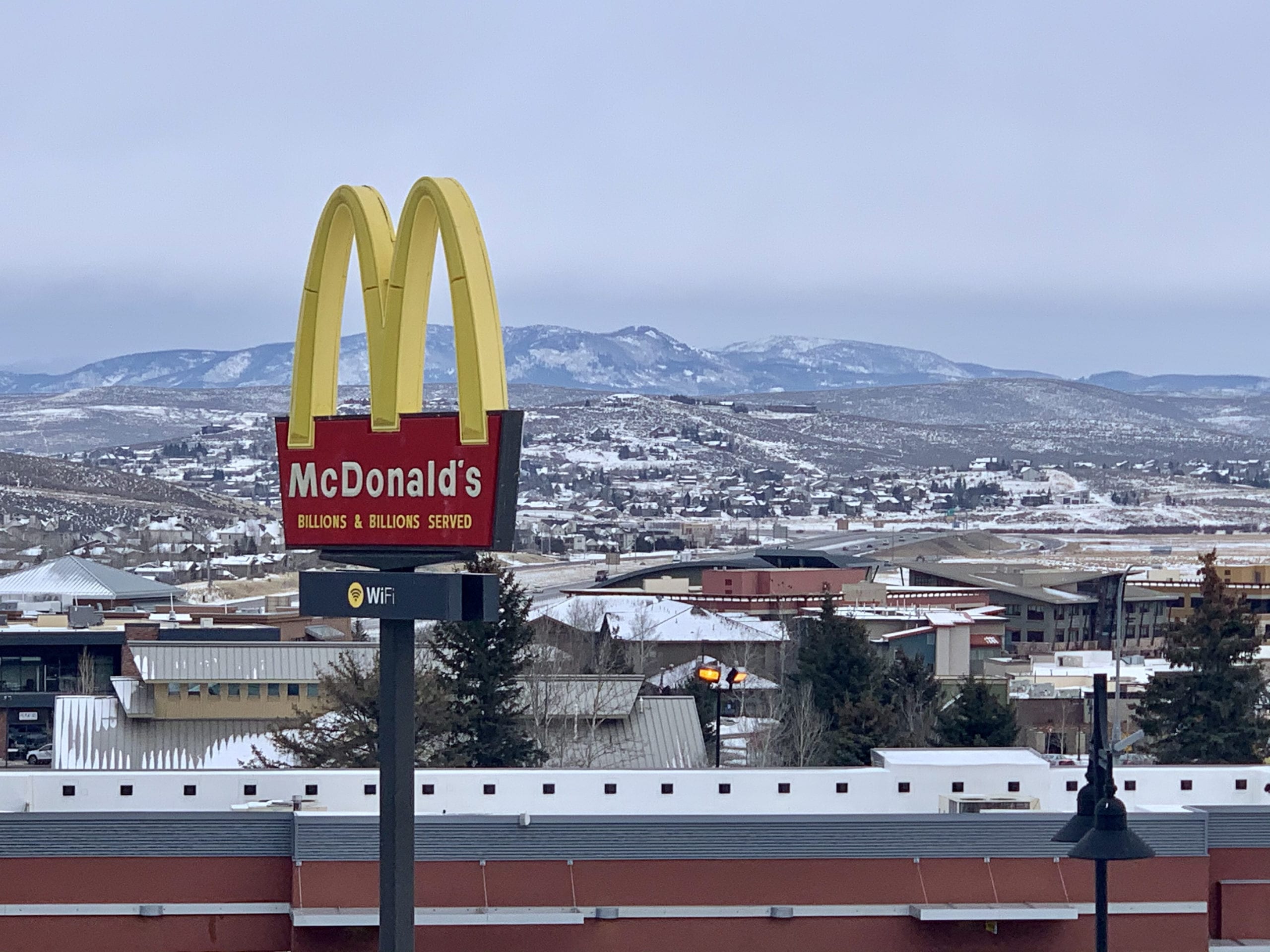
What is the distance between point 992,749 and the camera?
41781 mm

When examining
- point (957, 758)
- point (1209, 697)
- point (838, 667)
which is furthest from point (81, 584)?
A: point (957, 758)

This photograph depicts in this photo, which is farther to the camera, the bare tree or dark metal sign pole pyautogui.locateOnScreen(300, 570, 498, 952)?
the bare tree

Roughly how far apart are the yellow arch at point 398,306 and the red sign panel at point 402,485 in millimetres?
198

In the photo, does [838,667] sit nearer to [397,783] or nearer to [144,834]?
[144,834]

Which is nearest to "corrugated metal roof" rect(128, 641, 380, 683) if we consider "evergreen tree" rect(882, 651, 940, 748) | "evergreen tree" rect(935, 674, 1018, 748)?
"evergreen tree" rect(882, 651, 940, 748)

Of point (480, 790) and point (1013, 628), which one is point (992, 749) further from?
point (1013, 628)

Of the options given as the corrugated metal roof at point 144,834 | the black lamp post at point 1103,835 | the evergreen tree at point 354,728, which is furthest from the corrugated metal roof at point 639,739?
the black lamp post at point 1103,835

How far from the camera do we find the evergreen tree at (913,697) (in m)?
69.2

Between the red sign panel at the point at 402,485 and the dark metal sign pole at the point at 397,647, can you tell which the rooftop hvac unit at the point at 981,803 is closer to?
the dark metal sign pole at the point at 397,647

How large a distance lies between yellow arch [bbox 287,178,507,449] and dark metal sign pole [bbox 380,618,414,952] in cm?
273

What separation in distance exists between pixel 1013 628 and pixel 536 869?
9980 cm

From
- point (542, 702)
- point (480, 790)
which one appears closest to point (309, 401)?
point (480, 790)

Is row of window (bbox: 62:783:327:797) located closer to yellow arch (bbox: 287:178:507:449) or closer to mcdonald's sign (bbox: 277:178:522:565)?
mcdonald's sign (bbox: 277:178:522:565)

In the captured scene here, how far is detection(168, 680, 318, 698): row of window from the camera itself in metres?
69.6
